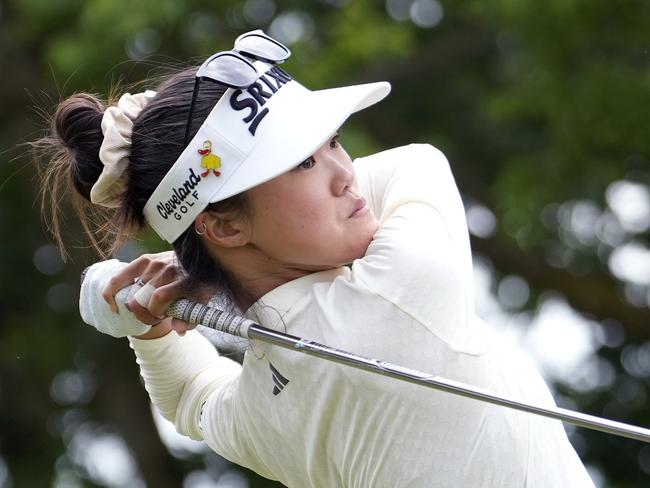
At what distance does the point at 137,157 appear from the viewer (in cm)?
284

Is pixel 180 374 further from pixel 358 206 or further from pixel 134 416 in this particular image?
pixel 134 416

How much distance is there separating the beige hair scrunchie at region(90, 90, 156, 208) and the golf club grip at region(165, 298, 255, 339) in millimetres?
244

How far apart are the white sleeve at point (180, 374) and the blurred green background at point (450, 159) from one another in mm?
3996

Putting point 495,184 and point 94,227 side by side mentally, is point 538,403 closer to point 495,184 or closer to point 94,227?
point 94,227

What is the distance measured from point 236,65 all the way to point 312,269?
403mm

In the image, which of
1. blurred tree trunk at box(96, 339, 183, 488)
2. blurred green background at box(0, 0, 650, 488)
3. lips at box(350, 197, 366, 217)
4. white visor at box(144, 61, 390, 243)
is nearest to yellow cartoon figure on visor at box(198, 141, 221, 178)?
white visor at box(144, 61, 390, 243)

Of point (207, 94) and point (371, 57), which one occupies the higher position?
point (207, 94)

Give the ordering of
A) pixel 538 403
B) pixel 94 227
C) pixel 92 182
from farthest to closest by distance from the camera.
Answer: pixel 94 227 < pixel 92 182 < pixel 538 403

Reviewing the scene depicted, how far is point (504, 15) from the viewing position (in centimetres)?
859

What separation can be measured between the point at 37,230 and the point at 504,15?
403cm

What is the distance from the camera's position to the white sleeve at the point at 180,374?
126 inches

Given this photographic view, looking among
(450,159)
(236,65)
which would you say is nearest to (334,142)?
(236,65)

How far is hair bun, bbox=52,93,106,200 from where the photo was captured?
9.61ft

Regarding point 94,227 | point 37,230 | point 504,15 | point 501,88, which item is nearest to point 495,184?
point 501,88
